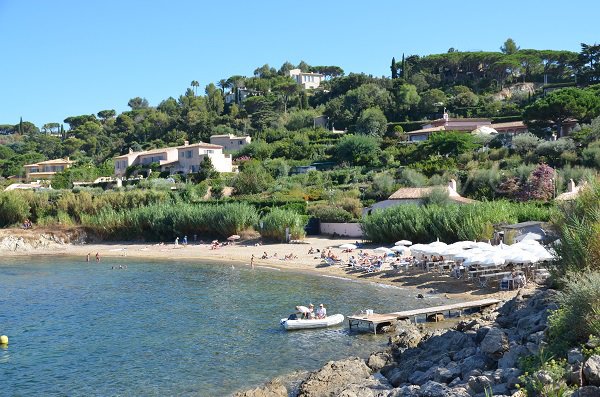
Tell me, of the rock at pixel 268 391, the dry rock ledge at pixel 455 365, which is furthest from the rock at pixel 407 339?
the rock at pixel 268 391

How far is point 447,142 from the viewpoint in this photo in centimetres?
6919

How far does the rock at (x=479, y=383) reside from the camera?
502 inches

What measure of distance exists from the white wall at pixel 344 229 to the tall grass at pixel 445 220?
3798mm

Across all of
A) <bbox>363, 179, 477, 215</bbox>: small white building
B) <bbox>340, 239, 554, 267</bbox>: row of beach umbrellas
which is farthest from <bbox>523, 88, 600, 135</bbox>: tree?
<bbox>340, 239, 554, 267</bbox>: row of beach umbrellas

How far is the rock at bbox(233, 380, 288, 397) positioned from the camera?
17.2 m

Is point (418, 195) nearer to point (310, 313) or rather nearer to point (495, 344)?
point (310, 313)

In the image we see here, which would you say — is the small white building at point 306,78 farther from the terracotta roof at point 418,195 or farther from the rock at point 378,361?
the rock at point 378,361

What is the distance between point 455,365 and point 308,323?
10893 mm

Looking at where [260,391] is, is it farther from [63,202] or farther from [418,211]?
[63,202]

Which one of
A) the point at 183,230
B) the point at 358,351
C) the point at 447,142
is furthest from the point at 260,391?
the point at 447,142

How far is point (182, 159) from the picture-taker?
86500 mm

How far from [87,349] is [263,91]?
12176 centimetres

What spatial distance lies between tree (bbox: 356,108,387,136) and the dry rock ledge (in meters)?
70.3

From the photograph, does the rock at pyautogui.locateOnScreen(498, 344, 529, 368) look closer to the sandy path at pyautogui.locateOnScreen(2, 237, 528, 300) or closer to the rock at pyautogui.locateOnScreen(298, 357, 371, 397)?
the rock at pyautogui.locateOnScreen(298, 357, 371, 397)
